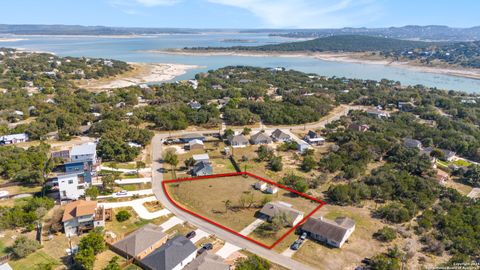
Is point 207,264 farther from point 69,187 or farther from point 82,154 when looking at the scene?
point 82,154

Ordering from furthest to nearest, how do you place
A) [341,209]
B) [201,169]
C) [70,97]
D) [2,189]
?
[70,97] → [201,169] → [2,189] → [341,209]

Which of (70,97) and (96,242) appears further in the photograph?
(70,97)

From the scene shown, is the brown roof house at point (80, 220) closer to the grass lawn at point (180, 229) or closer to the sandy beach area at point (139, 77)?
the grass lawn at point (180, 229)

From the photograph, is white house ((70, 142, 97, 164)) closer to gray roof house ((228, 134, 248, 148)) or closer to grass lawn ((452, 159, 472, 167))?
gray roof house ((228, 134, 248, 148))

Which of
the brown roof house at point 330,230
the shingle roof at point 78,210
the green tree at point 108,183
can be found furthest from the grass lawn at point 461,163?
the shingle roof at point 78,210

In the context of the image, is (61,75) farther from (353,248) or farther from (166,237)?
(353,248)

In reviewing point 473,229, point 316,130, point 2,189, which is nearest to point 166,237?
point 2,189
